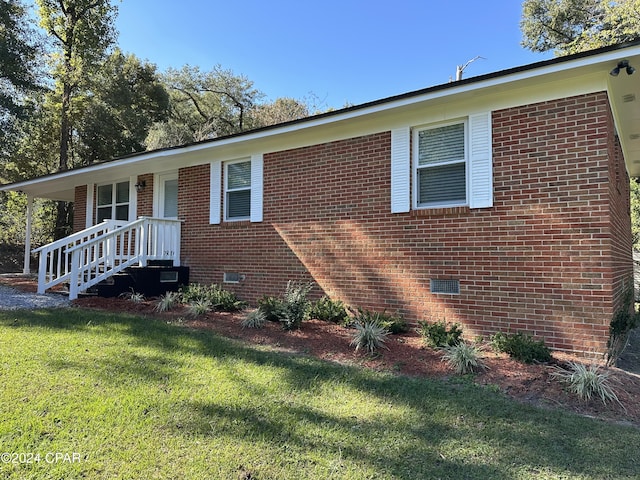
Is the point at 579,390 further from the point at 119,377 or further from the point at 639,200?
the point at 639,200

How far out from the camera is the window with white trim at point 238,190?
8.41 meters

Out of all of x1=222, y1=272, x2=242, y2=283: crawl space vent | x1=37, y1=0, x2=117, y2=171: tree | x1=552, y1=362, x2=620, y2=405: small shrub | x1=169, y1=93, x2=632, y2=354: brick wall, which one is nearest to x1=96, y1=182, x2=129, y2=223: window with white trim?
x1=222, y1=272, x2=242, y2=283: crawl space vent

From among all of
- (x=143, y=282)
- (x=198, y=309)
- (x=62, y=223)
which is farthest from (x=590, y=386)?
(x=62, y=223)

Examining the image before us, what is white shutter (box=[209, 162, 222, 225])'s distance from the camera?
8656mm

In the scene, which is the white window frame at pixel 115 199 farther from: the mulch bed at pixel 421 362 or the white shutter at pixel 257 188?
the mulch bed at pixel 421 362

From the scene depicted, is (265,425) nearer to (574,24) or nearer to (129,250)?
(129,250)

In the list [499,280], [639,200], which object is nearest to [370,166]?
[499,280]

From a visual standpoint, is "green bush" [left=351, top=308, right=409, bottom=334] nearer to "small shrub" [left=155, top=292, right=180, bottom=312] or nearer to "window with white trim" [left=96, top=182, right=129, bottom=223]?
"small shrub" [left=155, top=292, right=180, bottom=312]

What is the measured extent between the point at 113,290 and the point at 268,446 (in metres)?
6.58

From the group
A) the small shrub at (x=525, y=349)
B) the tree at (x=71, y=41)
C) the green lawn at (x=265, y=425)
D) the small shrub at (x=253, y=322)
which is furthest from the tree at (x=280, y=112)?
the green lawn at (x=265, y=425)

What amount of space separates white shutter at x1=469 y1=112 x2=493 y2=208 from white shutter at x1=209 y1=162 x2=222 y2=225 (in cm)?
523

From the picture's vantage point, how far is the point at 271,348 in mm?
5031

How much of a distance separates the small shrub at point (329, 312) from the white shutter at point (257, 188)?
2.39 meters

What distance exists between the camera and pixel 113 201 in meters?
11.2
